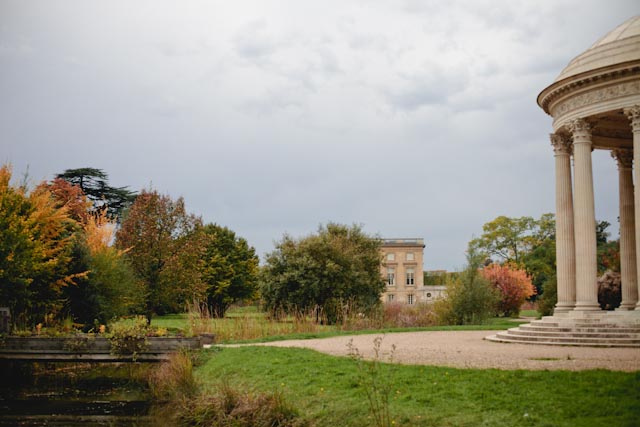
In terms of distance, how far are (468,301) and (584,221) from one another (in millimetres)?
13112

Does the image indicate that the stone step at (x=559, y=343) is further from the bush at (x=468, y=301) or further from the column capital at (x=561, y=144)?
the bush at (x=468, y=301)

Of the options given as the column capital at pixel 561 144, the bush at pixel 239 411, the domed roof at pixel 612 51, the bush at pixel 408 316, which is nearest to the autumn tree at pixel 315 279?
the bush at pixel 408 316

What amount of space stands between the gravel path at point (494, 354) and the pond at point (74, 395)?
17.4 ft

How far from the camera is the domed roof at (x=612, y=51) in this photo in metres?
18.5

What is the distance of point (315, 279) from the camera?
3584 centimetres

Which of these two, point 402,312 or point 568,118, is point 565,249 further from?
point 402,312

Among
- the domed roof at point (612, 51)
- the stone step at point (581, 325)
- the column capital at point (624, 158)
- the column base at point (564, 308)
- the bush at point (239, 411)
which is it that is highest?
the domed roof at point (612, 51)

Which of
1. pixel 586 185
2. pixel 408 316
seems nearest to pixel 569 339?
pixel 586 185

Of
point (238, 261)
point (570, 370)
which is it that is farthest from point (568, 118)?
point (238, 261)

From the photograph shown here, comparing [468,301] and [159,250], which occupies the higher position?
[159,250]

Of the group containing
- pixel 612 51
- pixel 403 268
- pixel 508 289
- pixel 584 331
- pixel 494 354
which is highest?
pixel 612 51

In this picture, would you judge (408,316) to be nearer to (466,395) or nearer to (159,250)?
(159,250)

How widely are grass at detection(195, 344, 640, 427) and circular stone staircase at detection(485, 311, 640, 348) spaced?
7003 millimetres

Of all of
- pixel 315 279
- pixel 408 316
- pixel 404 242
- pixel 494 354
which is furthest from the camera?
pixel 404 242
